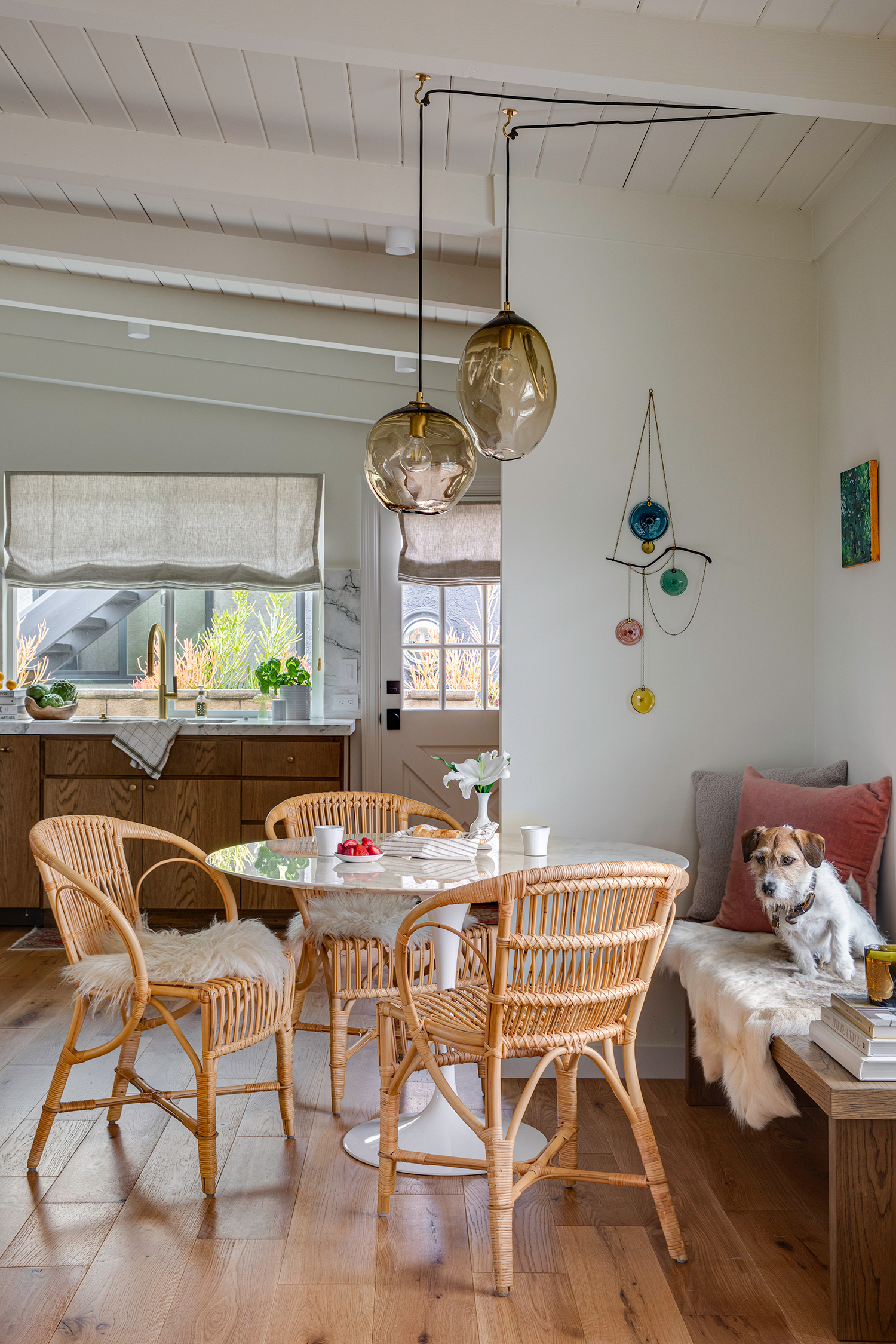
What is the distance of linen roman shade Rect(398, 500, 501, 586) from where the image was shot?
17.6 feet

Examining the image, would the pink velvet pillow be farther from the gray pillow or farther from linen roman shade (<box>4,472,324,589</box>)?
linen roman shade (<box>4,472,324,589</box>)

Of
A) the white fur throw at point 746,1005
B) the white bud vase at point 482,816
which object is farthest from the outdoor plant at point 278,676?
the white fur throw at point 746,1005

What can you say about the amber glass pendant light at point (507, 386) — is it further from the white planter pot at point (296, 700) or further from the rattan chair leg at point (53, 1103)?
the white planter pot at point (296, 700)

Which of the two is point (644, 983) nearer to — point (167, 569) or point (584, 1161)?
point (584, 1161)

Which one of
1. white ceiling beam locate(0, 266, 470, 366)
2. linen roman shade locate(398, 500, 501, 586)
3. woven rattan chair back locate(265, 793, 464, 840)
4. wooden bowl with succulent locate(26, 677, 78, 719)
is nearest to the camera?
woven rattan chair back locate(265, 793, 464, 840)

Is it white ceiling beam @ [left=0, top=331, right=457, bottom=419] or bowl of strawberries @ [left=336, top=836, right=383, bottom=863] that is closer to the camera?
bowl of strawberries @ [left=336, top=836, right=383, bottom=863]

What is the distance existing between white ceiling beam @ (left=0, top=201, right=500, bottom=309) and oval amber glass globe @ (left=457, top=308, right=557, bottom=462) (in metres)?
1.59

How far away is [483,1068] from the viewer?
2361mm

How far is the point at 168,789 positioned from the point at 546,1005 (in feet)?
10.2

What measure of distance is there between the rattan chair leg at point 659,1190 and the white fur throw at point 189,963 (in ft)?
3.14

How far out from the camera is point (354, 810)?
3523mm

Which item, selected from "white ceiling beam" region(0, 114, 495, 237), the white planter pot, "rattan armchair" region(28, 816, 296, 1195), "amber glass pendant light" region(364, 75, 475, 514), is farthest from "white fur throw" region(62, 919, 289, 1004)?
the white planter pot

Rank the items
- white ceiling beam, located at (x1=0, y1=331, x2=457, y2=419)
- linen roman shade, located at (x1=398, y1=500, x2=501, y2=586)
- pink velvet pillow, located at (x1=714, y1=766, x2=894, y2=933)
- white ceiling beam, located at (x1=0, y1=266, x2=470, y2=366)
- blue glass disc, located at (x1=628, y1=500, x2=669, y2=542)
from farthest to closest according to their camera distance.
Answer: linen roman shade, located at (x1=398, y1=500, x2=501, y2=586), white ceiling beam, located at (x1=0, y1=331, x2=457, y2=419), white ceiling beam, located at (x1=0, y1=266, x2=470, y2=366), blue glass disc, located at (x1=628, y1=500, x2=669, y2=542), pink velvet pillow, located at (x1=714, y1=766, x2=894, y2=933)

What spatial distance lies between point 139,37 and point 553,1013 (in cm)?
254
